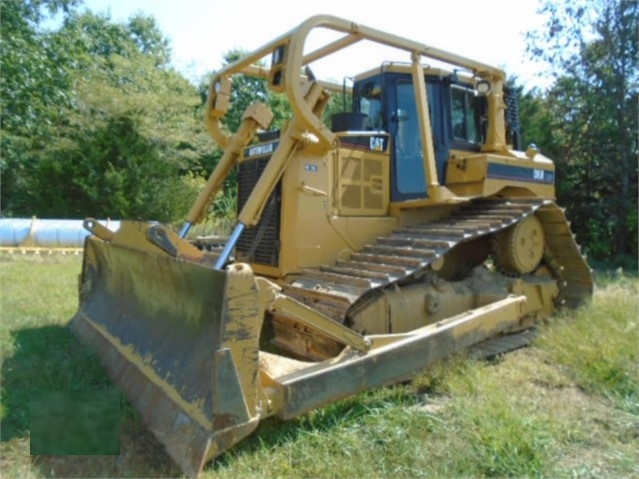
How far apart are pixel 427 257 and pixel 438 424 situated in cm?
143

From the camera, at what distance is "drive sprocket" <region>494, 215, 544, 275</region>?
555 centimetres

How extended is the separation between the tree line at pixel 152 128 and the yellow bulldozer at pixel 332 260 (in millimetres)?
6912

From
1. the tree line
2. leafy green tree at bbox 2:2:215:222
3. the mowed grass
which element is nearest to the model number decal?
the mowed grass

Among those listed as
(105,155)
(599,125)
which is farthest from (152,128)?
(599,125)

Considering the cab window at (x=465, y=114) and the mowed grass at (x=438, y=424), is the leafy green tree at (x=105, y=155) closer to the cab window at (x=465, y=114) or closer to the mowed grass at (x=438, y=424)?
the cab window at (x=465, y=114)

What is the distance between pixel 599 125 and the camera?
12.3 metres

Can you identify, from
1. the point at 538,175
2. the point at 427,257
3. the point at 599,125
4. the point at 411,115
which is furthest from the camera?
the point at 599,125

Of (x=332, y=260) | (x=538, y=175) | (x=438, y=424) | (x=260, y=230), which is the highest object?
(x=538, y=175)

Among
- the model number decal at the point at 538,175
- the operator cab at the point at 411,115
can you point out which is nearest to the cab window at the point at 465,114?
the operator cab at the point at 411,115

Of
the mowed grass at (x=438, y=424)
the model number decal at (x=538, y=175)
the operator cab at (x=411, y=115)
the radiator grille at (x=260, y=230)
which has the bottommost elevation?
the mowed grass at (x=438, y=424)

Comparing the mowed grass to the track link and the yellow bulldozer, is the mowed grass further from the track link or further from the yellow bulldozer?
the track link

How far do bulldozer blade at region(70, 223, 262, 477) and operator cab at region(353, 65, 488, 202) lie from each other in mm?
2601

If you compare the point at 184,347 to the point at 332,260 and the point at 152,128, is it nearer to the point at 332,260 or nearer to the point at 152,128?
the point at 332,260

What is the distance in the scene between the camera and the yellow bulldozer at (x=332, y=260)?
10.1 feet
